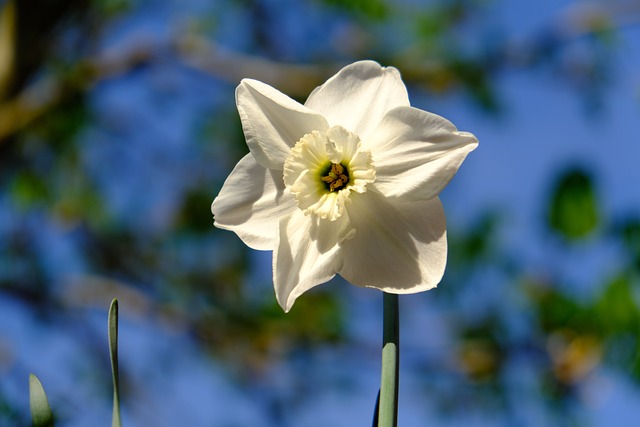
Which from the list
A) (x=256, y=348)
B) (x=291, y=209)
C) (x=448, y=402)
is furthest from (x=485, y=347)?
(x=291, y=209)

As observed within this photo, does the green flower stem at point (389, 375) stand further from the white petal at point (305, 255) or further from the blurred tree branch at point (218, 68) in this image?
the blurred tree branch at point (218, 68)

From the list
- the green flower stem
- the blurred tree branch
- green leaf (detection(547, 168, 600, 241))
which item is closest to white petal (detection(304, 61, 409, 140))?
the green flower stem

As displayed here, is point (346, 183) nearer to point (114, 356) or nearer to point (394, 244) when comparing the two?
point (394, 244)

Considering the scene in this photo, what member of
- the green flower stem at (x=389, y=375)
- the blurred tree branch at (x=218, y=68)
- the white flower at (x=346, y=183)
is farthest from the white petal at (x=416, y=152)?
the blurred tree branch at (x=218, y=68)

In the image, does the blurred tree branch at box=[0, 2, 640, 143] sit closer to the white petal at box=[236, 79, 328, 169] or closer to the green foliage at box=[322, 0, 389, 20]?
the green foliage at box=[322, 0, 389, 20]

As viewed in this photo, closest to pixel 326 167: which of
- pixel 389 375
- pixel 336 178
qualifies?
pixel 336 178
